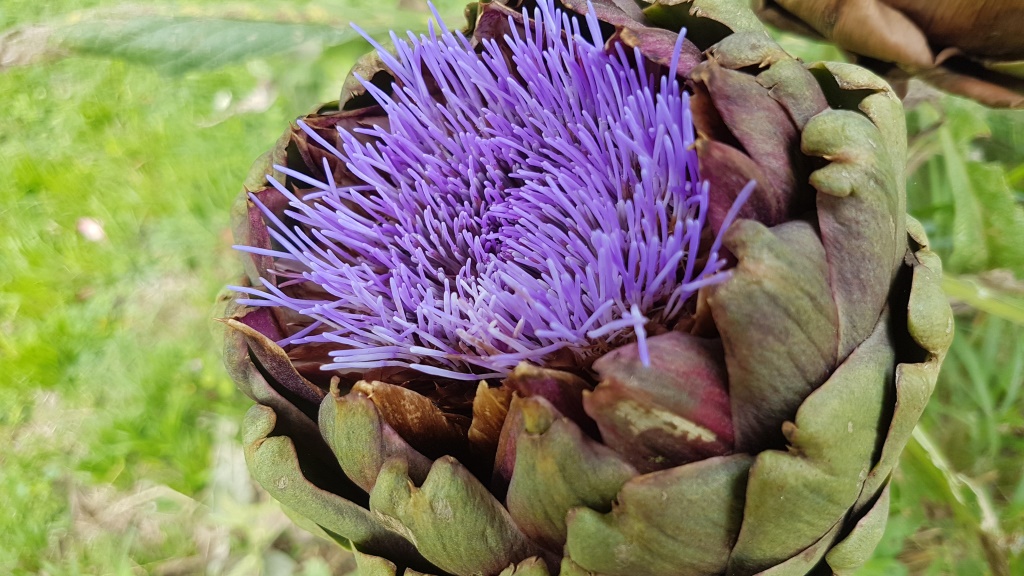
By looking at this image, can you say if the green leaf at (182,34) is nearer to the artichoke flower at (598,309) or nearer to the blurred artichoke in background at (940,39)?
the artichoke flower at (598,309)

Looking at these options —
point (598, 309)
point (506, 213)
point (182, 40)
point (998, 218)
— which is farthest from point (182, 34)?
point (998, 218)

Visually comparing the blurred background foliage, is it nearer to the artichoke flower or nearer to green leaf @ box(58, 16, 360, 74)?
green leaf @ box(58, 16, 360, 74)

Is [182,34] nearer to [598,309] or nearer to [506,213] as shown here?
[506,213]

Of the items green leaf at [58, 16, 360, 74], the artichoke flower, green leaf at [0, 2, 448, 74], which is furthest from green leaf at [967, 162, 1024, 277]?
green leaf at [58, 16, 360, 74]

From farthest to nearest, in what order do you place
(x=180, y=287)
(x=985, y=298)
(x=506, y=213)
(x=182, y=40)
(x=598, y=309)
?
(x=180, y=287), (x=182, y=40), (x=985, y=298), (x=506, y=213), (x=598, y=309)

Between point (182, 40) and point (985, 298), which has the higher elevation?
point (182, 40)

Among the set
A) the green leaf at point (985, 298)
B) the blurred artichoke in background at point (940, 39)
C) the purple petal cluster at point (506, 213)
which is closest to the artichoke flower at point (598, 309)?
the purple petal cluster at point (506, 213)

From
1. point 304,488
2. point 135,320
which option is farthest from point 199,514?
point 304,488
